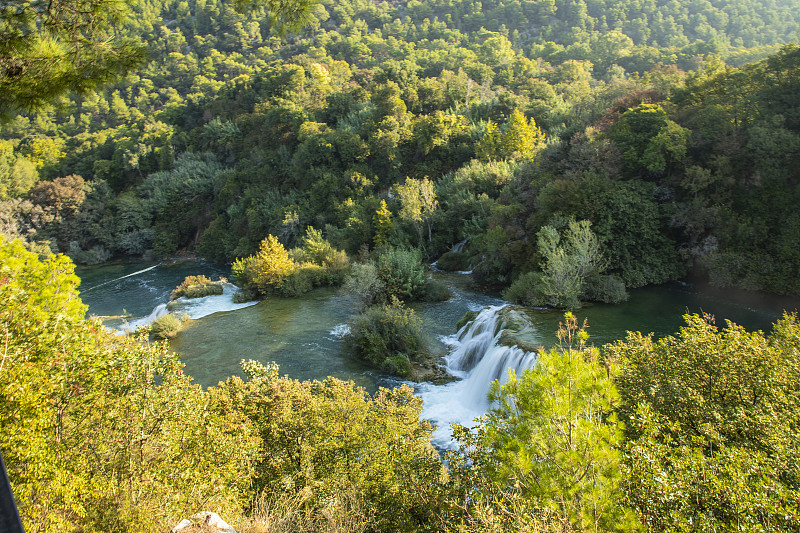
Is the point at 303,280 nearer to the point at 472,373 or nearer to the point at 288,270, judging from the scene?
the point at 288,270

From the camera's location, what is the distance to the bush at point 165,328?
2158 centimetres

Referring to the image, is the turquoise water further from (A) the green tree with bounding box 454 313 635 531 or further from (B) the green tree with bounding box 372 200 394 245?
(A) the green tree with bounding box 454 313 635 531

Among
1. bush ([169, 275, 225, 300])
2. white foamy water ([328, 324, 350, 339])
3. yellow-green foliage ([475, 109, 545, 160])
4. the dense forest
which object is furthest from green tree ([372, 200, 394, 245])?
white foamy water ([328, 324, 350, 339])

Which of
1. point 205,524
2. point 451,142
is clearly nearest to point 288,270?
point 451,142

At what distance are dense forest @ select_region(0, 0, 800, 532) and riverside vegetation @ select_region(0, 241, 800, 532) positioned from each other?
0.14 ft

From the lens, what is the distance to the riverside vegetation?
5.06 m

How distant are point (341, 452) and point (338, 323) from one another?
15081 mm

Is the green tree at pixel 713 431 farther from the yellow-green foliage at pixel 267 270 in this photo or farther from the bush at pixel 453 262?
the yellow-green foliage at pixel 267 270

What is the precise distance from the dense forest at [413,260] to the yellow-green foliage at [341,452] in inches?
2.3

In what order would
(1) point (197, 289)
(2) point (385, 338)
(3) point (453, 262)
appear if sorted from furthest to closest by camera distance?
(3) point (453, 262)
(1) point (197, 289)
(2) point (385, 338)

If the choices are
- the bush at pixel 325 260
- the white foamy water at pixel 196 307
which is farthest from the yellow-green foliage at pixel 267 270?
the bush at pixel 325 260

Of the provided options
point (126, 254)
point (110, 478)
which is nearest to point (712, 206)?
point (110, 478)

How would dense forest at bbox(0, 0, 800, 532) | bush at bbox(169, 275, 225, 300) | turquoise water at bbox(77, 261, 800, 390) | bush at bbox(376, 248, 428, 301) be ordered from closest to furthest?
dense forest at bbox(0, 0, 800, 532) → turquoise water at bbox(77, 261, 800, 390) → bush at bbox(376, 248, 428, 301) → bush at bbox(169, 275, 225, 300)

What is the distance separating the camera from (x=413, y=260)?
27.0 metres
